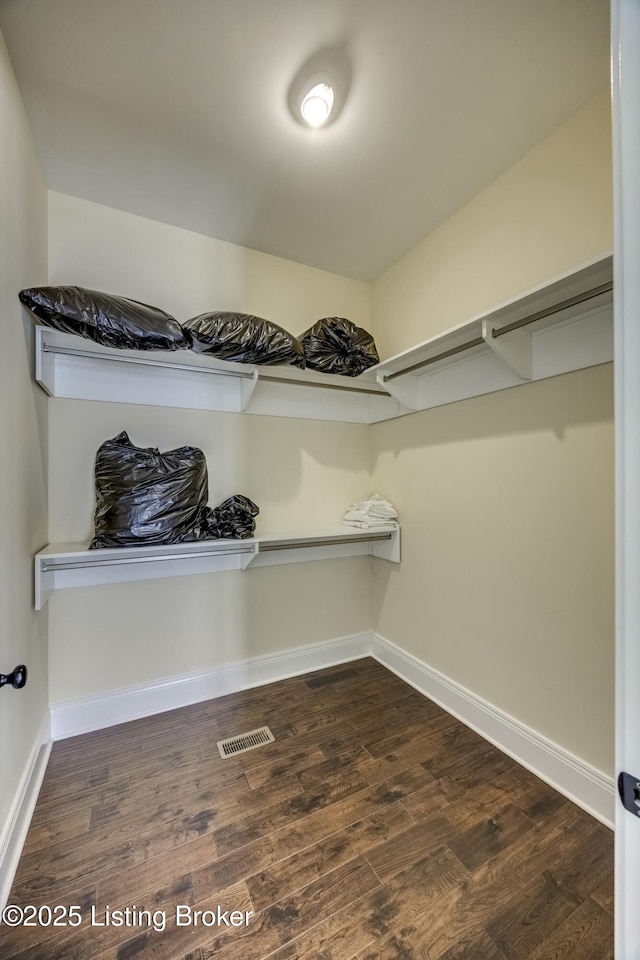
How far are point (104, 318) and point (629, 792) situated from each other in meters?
1.99

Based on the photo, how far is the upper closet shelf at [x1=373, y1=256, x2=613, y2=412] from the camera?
133 centimetres

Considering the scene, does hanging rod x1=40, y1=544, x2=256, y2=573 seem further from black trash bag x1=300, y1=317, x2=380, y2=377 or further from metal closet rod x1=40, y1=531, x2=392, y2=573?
black trash bag x1=300, y1=317, x2=380, y2=377

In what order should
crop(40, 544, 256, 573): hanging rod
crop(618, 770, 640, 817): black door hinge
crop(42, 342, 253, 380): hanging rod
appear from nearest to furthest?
crop(618, 770, 640, 817): black door hinge
crop(40, 544, 256, 573): hanging rod
crop(42, 342, 253, 380): hanging rod

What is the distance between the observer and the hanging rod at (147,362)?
1695 millimetres

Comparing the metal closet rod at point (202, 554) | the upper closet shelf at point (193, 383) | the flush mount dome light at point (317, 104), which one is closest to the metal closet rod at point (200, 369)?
the upper closet shelf at point (193, 383)

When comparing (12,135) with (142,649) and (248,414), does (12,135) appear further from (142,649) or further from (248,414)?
(142,649)

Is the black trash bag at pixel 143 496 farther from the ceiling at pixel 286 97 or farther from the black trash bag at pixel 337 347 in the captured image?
the ceiling at pixel 286 97

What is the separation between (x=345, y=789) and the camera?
1526 mm

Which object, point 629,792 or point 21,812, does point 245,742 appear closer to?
point 21,812

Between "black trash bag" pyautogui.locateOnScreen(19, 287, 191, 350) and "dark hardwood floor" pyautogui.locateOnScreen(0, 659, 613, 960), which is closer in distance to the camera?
"dark hardwood floor" pyautogui.locateOnScreen(0, 659, 613, 960)

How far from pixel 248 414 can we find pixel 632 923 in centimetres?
219

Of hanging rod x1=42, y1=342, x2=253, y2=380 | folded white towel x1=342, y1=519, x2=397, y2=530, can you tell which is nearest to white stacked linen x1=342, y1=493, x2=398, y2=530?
folded white towel x1=342, y1=519, x2=397, y2=530

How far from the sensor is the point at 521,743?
1.66 metres

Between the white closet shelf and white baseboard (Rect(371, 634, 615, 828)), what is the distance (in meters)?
0.71
